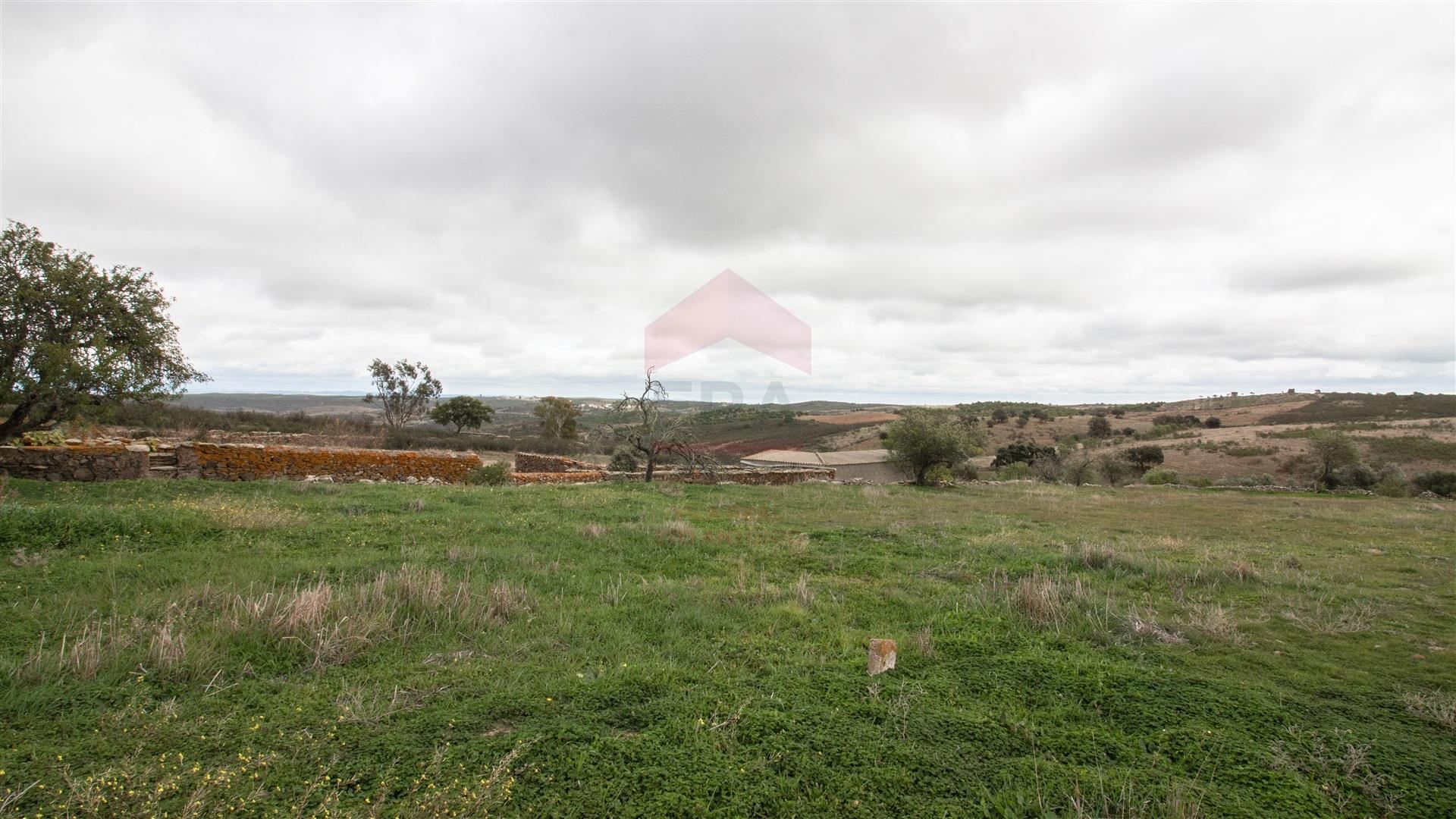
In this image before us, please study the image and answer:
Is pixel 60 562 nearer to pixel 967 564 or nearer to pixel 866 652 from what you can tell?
pixel 866 652

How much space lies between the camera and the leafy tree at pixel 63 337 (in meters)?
10.1

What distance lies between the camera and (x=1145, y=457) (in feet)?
116

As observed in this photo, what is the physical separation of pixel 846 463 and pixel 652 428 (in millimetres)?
16062

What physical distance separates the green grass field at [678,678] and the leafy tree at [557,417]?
37.9m

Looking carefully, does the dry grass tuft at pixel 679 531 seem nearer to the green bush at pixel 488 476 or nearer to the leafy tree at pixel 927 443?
the green bush at pixel 488 476

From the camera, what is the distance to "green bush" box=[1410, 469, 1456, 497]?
949 inches

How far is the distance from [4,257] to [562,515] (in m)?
10.9

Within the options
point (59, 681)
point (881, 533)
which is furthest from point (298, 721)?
point (881, 533)

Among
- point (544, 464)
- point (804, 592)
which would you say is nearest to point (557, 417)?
point (544, 464)

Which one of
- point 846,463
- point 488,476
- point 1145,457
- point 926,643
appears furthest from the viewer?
point 1145,457

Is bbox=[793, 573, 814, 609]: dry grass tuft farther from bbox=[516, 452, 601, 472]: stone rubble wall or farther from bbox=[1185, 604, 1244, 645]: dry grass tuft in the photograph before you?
bbox=[516, 452, 601, 472]: stone rubble wall

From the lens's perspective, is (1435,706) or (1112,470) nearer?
(1435,706)

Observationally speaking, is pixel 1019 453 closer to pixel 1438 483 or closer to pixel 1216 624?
pixel 1438 483

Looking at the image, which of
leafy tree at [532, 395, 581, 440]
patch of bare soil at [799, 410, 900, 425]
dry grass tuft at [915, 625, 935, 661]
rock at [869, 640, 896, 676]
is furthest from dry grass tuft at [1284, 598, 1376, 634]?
patch of bare soil at [799, 410, 900, 425]
